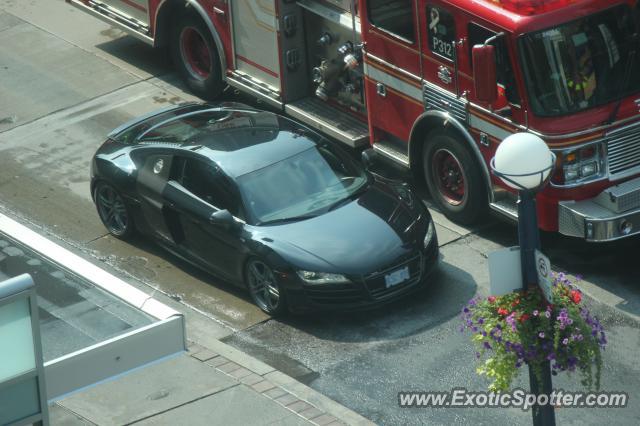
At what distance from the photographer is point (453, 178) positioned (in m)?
13.4

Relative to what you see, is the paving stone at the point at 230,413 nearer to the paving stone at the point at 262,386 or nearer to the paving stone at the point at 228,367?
the paving stone at the point at 262,386

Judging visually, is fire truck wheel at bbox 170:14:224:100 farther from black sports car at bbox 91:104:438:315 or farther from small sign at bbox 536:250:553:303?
small sign at bbox 536:250:553:303

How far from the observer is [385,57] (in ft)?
44.7

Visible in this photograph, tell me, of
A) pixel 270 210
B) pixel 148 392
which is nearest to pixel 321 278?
pixel 270 210

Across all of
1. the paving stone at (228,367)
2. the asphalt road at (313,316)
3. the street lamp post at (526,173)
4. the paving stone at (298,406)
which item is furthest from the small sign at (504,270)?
the paving stone at (228,367)

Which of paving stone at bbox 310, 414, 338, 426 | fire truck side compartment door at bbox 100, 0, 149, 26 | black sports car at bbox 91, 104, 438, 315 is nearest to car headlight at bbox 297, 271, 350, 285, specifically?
black sports car at bbox 91, 104, 438, 315

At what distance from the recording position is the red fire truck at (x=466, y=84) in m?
11.9

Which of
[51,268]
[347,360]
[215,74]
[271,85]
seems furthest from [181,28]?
[51,268]

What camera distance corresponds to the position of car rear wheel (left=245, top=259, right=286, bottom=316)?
11758 mm

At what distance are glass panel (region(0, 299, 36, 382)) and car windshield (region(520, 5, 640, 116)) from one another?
5981 millimetres

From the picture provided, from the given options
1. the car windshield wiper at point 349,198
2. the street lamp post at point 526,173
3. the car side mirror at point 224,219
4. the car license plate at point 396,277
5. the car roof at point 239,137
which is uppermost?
the street lamp post at point 526,173

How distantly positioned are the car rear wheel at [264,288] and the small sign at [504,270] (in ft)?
13.1

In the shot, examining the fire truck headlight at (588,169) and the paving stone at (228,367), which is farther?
the fire truck headlight at (588,169)

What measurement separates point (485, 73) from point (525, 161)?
429cm
